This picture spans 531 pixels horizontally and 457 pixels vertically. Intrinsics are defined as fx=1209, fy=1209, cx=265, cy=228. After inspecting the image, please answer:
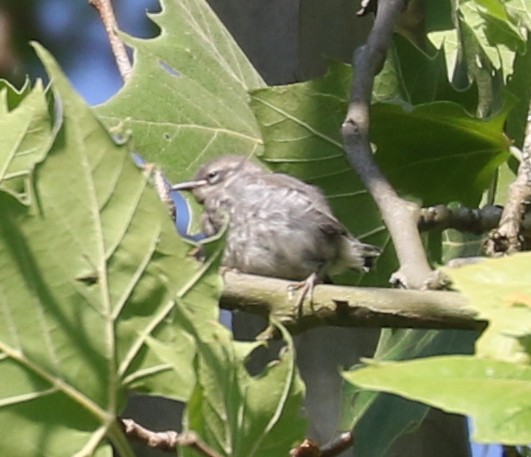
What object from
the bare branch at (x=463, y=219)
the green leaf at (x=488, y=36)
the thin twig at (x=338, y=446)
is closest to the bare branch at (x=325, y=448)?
the thin twig at (x=338, y=446)

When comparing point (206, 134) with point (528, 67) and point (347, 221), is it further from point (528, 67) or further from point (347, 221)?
point (528, 67)

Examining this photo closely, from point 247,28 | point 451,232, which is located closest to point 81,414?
point 451,232

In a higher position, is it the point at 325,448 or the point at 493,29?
the point at 493,29

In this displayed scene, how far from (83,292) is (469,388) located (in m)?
0.30

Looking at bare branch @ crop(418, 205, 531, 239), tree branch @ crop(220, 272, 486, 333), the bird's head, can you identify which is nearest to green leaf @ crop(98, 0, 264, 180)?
the bird's head

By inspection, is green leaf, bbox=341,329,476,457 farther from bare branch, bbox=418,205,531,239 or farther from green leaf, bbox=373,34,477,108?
green leaf, bbox=373,34,477,108

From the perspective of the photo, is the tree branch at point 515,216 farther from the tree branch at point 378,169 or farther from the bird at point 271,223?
the bird at point 271,223

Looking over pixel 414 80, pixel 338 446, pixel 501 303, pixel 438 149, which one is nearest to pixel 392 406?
pixel 338 446

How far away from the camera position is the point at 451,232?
149 cm

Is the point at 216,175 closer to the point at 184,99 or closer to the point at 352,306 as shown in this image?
the point at 184,99

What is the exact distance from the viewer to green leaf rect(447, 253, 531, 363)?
0.58 m

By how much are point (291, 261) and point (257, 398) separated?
101cm

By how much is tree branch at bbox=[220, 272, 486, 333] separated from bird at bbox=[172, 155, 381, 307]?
60cm

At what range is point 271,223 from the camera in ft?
6.13
